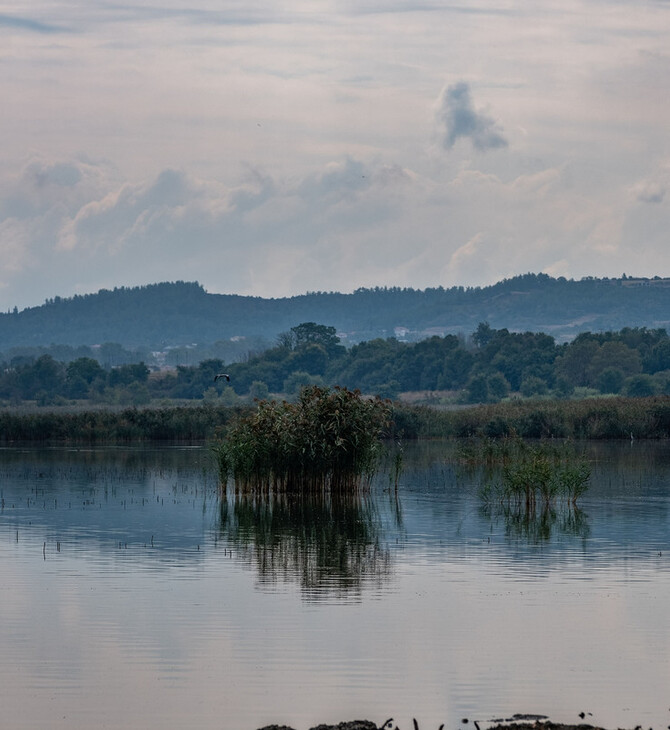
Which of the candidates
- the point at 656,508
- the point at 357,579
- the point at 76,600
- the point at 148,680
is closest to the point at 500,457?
the point at 656,508

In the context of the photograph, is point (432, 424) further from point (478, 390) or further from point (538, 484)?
point (478, 390)

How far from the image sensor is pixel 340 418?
3500 cm

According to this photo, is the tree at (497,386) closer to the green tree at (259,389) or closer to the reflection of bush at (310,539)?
the green tree at (259,389)

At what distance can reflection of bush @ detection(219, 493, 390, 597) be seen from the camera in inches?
907

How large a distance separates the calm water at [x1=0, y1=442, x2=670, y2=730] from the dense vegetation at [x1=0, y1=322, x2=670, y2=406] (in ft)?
292

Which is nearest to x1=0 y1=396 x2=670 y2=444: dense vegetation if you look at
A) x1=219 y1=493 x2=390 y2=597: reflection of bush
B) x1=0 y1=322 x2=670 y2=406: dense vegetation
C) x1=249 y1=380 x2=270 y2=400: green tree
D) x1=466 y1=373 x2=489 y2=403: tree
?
x1=219 y1=493 x2=390 y2=597: reflection of bush

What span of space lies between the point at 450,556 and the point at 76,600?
813 centimetres

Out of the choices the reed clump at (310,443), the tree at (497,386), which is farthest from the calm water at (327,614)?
the tree at (497,386)

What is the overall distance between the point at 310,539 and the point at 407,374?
396 feet

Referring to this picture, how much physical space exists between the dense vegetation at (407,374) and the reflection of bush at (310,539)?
281 feet

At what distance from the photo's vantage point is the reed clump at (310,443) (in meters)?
34.8

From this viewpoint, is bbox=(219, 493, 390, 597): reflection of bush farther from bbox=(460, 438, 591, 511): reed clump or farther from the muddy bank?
the muddy bank

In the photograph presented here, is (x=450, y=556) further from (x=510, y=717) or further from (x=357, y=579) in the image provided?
(x=510, y=717)

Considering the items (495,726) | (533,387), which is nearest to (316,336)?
(533,387)
